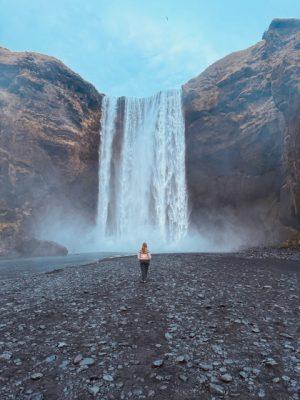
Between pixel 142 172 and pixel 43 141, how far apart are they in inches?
725

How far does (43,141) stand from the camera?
5241 centimetres

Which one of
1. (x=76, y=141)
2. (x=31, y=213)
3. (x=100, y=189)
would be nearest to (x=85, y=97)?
(x=76, y=141)

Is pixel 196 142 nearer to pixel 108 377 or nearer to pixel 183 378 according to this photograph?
pixel 183 378

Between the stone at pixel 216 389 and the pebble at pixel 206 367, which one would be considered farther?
the pebble at pixel 206 367

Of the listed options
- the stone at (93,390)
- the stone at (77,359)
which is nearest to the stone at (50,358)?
the stone at (77,359)

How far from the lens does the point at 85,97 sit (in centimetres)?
5975

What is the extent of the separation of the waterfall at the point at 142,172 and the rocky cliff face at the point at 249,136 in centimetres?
272

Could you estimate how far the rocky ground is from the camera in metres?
6.15

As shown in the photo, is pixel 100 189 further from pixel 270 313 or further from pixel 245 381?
pixel 245 381

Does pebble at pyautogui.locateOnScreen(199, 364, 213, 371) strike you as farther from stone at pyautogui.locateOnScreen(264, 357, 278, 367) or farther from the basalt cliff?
the basalt cliff

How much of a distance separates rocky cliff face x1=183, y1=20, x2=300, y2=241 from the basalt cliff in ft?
0.53

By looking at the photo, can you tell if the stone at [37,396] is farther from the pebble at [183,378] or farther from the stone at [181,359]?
the stone at [181,359]

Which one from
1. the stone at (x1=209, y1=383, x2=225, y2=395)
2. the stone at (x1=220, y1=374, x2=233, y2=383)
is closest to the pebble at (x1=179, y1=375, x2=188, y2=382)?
the stone at (x1=209, y1=383, x2=225, y2=395)

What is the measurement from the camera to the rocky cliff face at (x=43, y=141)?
48688mm
